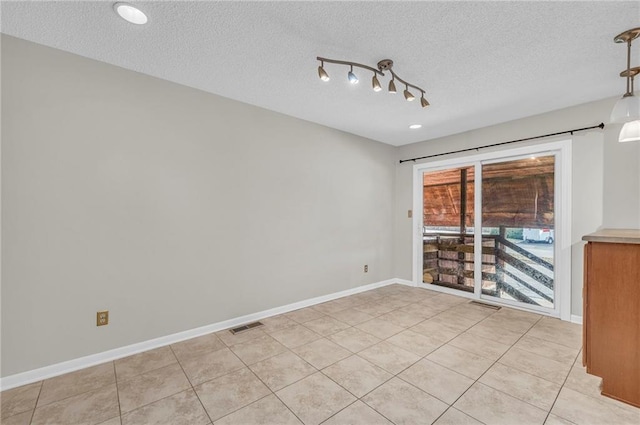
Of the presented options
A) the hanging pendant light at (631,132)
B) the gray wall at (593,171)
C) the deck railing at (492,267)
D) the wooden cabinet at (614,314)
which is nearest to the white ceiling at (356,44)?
the gray wall at (593,171)

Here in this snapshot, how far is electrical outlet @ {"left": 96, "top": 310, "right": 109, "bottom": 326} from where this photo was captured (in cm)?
230

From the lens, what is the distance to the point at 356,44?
204cm

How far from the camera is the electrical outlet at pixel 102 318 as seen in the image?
7.54 ft

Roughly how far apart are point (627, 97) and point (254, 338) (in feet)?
11.8

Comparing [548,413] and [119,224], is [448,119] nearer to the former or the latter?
[548,413]

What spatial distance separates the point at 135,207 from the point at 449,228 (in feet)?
14.2

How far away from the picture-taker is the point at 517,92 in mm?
2822

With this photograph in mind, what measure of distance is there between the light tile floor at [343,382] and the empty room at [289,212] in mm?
19

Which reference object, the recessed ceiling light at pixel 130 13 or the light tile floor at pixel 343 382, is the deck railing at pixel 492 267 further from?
the recessed ceiling light at pixel 130 13

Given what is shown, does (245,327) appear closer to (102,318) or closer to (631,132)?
(102,318)

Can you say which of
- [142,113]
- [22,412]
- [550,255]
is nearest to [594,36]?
[550,255]

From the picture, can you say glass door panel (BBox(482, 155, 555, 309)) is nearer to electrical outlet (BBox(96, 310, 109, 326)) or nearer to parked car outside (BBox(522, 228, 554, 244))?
parked car outside (BBox(522, 228, 554, 244))

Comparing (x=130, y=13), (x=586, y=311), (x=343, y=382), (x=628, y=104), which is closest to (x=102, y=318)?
(x=343, y=382)

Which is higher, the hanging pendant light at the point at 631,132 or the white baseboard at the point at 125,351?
the hanging pendant light at the point at 631,132
